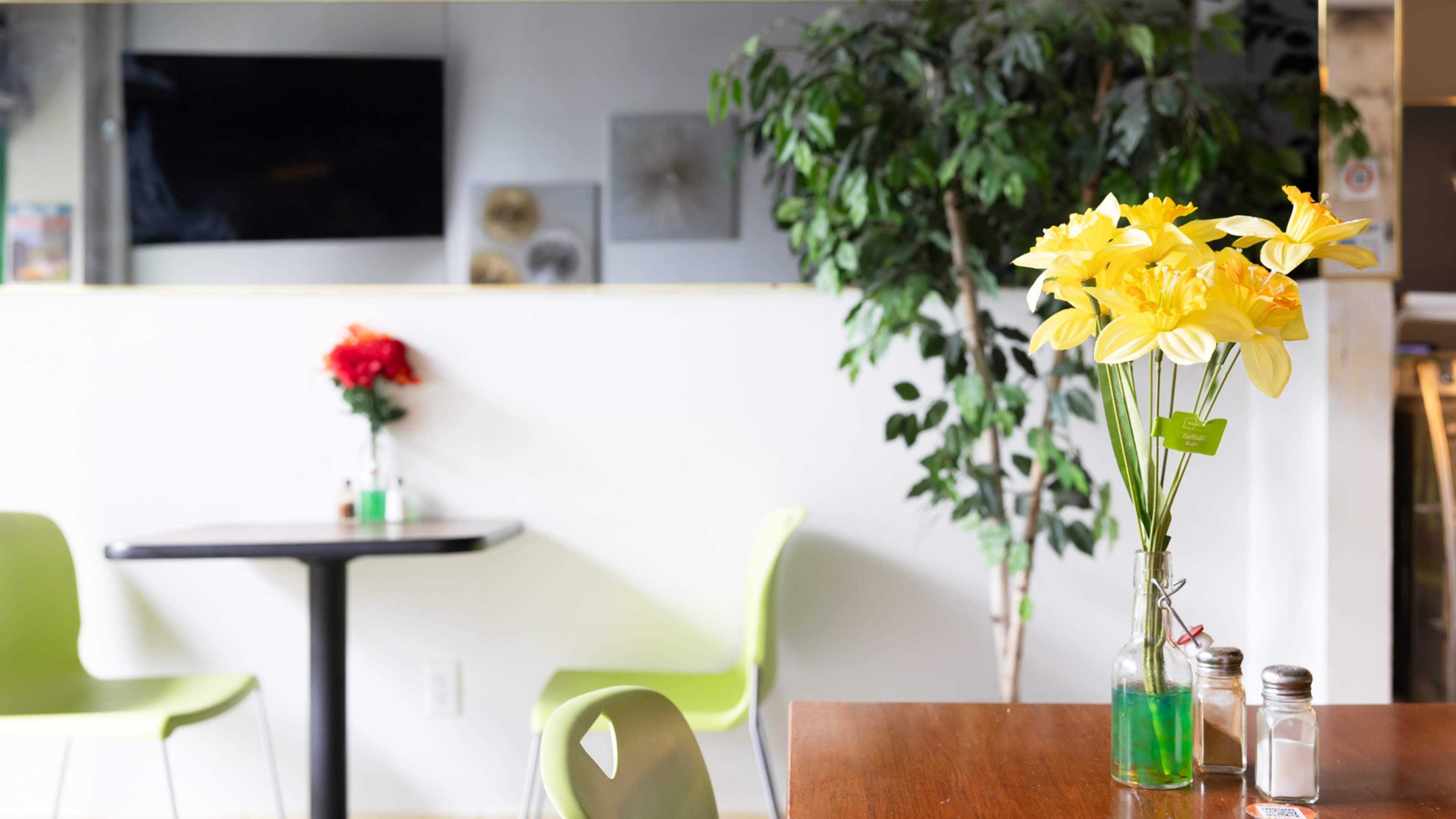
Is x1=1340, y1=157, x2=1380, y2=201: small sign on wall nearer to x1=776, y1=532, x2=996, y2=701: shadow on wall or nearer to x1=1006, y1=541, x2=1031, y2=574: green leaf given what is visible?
x1=1006, y1=541, x2=1031, y2=574: green leaf

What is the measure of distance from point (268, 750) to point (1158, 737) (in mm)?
2172

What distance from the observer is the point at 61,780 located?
2357 mm

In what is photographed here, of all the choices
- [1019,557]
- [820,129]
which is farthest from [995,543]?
[820,129]

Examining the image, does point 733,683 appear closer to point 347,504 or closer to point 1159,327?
point 347,504

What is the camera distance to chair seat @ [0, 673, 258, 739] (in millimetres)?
2127

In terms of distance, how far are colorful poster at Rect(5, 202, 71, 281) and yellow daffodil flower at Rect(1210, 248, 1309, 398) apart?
2879mm

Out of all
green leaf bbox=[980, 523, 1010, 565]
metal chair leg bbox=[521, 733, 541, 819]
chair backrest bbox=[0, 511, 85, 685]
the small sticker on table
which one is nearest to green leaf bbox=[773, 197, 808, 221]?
green leaf bbox=[980, 523, 1010, 565]

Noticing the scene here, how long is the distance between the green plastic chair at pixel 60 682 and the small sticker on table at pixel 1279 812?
2031mm

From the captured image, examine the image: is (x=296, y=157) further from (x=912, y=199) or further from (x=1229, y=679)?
(x=1229, y=679)

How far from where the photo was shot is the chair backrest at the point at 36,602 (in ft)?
7.70

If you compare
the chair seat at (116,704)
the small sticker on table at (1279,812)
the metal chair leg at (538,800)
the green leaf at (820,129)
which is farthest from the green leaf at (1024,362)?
the chair seat at (116,704)

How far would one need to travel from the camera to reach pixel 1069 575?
2773mm

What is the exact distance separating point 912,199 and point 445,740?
6.03ft

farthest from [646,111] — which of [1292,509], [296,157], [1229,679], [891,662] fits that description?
[1229,679]
